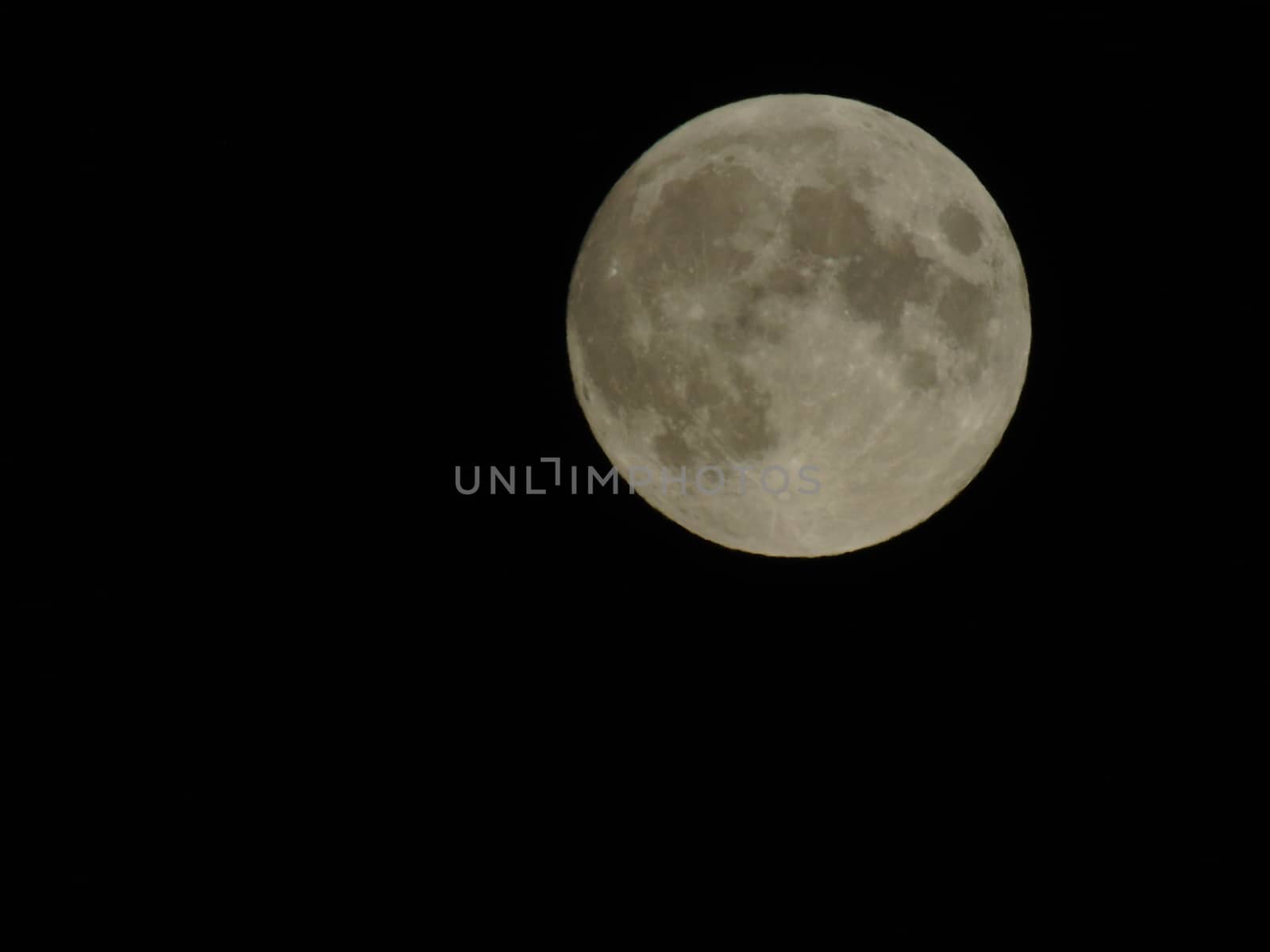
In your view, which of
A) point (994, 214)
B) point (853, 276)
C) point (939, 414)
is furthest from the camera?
point (994, 214)

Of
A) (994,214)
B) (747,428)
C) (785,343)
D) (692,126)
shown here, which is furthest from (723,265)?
(994,214)

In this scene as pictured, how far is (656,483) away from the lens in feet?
12.9

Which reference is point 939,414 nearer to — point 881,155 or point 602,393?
point 881,155

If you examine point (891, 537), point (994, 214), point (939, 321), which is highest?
point (994, 214)

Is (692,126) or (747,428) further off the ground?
(692,126)

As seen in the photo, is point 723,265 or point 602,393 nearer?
point 723,265

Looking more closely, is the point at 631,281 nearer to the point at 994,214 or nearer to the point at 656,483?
the point at 656,483

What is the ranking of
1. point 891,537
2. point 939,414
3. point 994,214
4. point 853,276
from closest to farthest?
point 853,276
point 939,414
point 994,214
point 891,537

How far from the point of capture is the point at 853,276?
325 cm

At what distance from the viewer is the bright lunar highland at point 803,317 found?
3.28 m

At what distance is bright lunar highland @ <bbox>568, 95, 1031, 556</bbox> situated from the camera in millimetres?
3277

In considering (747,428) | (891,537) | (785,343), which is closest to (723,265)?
(785,343)

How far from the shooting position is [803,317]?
3250mm

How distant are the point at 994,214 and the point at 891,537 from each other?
4.55 feet
